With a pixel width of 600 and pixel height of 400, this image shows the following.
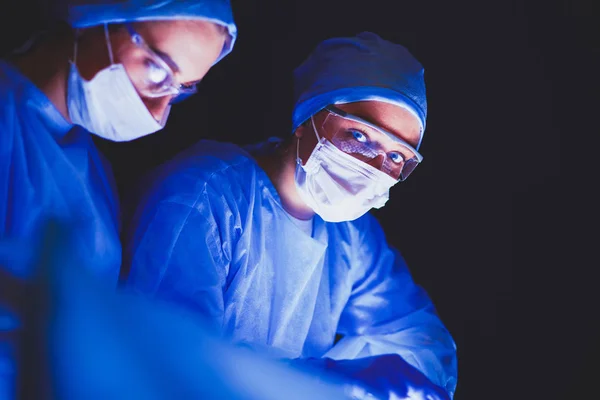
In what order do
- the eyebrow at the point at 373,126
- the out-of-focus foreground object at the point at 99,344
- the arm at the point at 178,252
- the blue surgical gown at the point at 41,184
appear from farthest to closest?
1. the eyebrow at the point at 373,126
2. the arm at the point at 178,252
3. the blue surgical gown at the point at 41,184
4. the out-of-focus foreground object at the point at 99,344

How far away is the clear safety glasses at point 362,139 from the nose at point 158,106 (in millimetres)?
554

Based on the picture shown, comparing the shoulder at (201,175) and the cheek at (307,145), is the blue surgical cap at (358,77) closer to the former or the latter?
the cheek at (307,145)

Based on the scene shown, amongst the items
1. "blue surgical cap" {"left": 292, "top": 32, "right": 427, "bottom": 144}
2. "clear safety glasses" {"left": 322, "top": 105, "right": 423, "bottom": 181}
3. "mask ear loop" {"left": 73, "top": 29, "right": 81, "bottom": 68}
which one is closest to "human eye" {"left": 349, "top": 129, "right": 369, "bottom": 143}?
"clear safety glasses" {"left": 322, "top": 105, "right": 423, "bottom": 181}

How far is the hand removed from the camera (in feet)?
5.17

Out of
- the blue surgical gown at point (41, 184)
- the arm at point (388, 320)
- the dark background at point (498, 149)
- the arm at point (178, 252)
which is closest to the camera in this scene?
the blue surgical gown at point (41, 184)

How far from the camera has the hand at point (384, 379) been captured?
158 centimetres

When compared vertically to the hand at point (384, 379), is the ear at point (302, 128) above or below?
above

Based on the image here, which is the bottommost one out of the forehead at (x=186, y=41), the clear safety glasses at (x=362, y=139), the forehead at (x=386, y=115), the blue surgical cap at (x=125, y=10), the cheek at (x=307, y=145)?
the cheek at (x=307, y=145)

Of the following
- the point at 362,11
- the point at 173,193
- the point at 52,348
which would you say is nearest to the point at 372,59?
the point at 362,11

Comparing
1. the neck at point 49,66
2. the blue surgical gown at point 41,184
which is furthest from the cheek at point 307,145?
the neck at point 49,66

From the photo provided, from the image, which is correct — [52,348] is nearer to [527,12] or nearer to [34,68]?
[34,68]

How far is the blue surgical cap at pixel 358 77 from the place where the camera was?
175cm

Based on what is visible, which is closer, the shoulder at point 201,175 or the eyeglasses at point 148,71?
the eyeglasses at point 148,71

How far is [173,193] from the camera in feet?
5.12
